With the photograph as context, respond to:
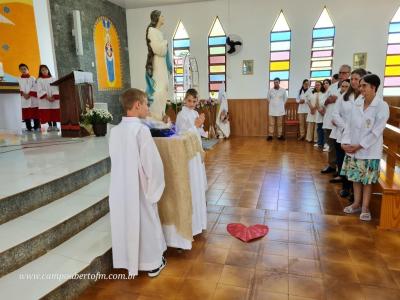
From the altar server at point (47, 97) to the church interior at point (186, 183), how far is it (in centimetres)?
3

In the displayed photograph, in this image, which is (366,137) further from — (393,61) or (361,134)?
(393,61)

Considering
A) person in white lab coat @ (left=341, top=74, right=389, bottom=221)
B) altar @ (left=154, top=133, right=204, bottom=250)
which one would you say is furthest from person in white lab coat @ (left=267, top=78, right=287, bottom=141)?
altar @ (left=154, top=133, right=204, bottom=250)

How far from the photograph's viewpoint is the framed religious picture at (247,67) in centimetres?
821

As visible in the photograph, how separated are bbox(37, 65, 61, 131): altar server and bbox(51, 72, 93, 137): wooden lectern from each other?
0.77 m

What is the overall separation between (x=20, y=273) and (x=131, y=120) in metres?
1.17

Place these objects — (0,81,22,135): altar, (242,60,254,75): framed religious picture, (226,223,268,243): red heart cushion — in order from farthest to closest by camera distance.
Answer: (242,60,254,75): framed religious picture
(0,81,22,135): altar
(226,223,268,243): red heart cushion

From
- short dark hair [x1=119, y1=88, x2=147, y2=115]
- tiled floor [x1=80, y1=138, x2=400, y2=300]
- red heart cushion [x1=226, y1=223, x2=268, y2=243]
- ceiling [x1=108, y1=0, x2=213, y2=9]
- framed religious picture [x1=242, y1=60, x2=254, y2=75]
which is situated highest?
ceiling [x1=108, y1=0, x2=213, y2=9]

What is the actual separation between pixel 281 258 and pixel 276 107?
585 cm

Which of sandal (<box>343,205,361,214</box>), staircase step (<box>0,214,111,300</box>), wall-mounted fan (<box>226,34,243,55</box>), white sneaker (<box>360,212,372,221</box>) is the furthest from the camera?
wall-mounted fan (<box>226,34,243,55</box>)

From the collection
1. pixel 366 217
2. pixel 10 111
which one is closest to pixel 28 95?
pixel 10 111

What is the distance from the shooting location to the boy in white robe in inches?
75.1

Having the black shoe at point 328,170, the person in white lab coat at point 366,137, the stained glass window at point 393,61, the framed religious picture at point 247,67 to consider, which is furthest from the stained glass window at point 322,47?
the person in white lab coat at point 366,137

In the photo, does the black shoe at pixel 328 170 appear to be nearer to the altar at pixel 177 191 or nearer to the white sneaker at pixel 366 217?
the white sneaker at pixel 366 217

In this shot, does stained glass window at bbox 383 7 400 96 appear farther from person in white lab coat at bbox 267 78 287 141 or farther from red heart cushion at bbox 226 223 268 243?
red heart cushion at bbox 226 223 268 243
